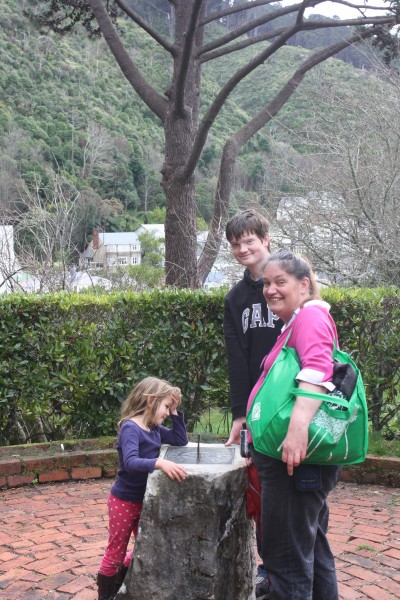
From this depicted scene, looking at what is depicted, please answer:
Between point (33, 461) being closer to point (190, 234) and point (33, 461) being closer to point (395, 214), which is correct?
point (190, 234)

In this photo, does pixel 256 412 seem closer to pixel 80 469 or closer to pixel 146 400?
pixel 146 400

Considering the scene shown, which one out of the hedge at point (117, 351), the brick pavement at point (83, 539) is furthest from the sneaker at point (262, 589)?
the hedge at point (117, 351)

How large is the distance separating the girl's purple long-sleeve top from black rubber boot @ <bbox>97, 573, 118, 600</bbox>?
15.1 inches

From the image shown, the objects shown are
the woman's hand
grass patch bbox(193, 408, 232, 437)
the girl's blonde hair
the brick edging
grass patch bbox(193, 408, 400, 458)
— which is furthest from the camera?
grass patch bbox(193, 408, 232, 437)

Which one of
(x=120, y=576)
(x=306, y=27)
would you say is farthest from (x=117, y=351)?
(x=306, y=27)

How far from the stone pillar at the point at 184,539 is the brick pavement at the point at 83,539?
617mm

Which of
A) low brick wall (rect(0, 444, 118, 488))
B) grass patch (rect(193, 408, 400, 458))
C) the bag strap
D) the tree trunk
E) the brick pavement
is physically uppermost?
the tree trunk

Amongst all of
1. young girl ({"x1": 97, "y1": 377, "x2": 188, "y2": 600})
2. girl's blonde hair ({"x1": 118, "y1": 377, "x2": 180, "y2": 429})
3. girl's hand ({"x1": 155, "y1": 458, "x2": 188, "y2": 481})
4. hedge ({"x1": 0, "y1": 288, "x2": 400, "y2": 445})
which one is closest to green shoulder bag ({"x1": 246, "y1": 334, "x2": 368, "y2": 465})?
girl's hand ({"x1": 155, "y1": 458, "x2": 188, "y2": 481})

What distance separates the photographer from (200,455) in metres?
3.58

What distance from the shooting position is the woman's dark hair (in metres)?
2.93

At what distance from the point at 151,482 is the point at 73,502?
235cm

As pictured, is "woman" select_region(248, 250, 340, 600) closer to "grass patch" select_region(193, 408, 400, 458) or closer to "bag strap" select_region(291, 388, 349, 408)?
"bag strap" select_region(291, 388, 349, 408)

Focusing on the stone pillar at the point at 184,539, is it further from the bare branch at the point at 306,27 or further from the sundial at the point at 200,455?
the bare branch at the point at 306,27

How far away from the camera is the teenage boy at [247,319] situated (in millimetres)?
3607
